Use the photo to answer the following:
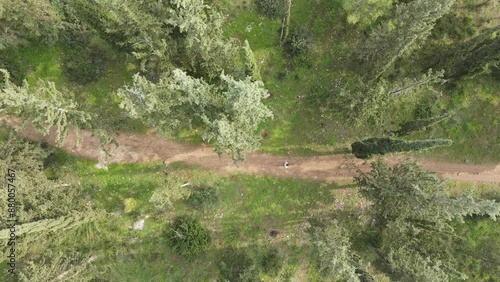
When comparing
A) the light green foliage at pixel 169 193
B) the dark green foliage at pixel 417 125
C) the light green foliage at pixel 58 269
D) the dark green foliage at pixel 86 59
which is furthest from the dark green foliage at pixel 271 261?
the dark green foliage at pixel 86 59

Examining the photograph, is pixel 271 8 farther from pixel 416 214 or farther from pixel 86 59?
pixel 416 214

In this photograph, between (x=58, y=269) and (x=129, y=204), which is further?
(x=129, y=204)

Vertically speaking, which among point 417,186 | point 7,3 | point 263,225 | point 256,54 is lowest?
point 263,225

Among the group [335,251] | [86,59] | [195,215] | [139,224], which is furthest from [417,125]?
[86,59]

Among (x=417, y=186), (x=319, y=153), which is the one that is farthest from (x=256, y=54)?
(x=417, y=186)

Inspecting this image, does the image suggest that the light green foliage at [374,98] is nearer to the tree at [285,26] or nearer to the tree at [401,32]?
the tree at [401,32]

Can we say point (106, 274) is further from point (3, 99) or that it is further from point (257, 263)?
point (3, 99)

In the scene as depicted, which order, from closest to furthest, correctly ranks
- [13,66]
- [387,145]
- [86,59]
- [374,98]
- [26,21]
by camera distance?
1. [374,98]
2. [26,21]
3. [387,145]
4. [13,66]
5. [86,59]

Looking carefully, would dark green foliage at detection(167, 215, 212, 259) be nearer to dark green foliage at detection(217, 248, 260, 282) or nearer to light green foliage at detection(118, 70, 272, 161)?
dark green foliage at detection(217, 248, 260, 282)
